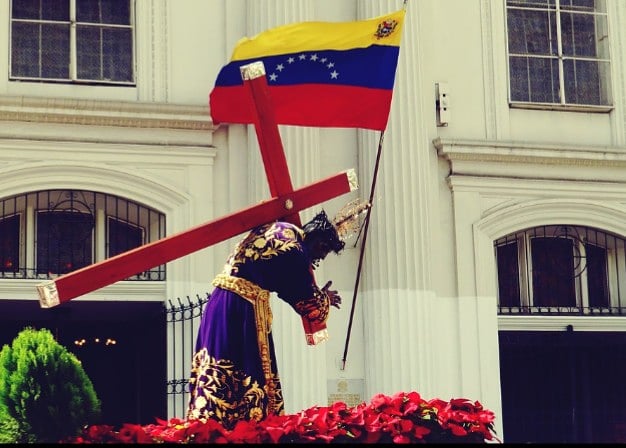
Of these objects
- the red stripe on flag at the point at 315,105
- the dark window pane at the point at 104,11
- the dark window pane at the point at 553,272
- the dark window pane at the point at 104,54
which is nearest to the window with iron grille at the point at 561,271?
the dark window pane at the point at 553,272

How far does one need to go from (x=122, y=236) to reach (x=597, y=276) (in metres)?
5.16

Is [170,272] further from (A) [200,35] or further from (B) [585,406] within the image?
(B) [585,406]

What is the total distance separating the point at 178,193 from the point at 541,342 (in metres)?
4.23

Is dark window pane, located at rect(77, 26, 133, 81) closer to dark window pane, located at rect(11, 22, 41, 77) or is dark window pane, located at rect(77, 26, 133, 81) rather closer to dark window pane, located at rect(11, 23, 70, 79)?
dark window pane, located at rect(11, 23, 70, 79)

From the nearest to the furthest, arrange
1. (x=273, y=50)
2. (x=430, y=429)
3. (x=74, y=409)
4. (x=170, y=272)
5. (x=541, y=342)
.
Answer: (x=74, y=409)
(x=430, y=429)
(x=273, y=50)
(x=170, y=272)
(x=541, y=342)

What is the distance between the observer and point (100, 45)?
13.0 meters

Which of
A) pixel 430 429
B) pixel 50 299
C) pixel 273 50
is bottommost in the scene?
pixel 430 429

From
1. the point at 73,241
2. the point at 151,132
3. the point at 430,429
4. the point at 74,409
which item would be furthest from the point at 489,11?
the point at 74,409

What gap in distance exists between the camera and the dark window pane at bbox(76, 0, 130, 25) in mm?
13102

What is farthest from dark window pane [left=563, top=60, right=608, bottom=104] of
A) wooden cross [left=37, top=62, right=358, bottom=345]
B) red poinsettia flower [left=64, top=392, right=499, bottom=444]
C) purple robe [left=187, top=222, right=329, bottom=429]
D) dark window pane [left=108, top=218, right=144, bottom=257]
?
red poinsettia flower [left=64, top=392, right=499, bottom=444]

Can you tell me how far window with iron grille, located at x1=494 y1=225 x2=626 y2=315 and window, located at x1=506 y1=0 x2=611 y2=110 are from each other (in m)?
1.42

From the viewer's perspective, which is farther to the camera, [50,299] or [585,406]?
[585,406]

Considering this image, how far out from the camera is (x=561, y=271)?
14.2 metres

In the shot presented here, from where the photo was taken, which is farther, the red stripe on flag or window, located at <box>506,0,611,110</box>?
window, located at <box>506,0,611,110</box>
